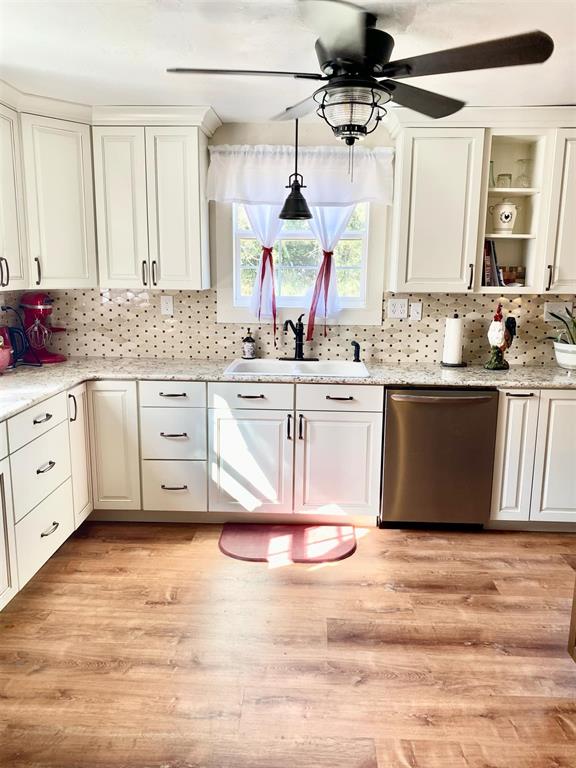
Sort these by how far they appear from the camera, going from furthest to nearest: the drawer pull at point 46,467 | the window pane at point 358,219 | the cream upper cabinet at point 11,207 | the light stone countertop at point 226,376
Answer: the window pane at point 358,219
the light stone countertop at point 226,376
the cream upper cabinet at point 11,207
the drawer pull at point 46,467

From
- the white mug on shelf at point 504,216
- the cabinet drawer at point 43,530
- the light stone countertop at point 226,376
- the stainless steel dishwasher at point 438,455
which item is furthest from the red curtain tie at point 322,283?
the cabinet drawer at point 43,530

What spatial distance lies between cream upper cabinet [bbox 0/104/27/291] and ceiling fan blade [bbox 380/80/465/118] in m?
2.01

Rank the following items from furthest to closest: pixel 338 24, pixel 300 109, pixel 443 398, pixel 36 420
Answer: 1. pixel 443 398
2. pixel 36 420
3. pixel 300 109
4. pixel 338 24

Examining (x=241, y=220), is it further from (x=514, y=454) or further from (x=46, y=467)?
(x=514, y=454)

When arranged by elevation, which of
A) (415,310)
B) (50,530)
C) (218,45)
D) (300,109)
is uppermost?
(218,45)

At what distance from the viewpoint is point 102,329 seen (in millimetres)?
3619

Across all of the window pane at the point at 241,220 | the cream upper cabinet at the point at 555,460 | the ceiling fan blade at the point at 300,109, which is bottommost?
the cream upper cabinet at the point at 555,460

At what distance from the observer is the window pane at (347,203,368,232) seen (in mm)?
3508

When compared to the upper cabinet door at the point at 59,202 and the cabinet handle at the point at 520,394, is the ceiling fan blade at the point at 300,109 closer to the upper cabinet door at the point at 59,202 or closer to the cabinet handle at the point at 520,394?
the upper cabinet door at the point at 59,202

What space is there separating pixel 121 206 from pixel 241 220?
0.73m

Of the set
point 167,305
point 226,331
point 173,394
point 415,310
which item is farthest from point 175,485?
point 415,310

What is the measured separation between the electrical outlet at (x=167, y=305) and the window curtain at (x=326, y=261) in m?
0.87

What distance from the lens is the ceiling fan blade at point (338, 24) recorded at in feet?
4.66

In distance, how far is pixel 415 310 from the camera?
356cm
